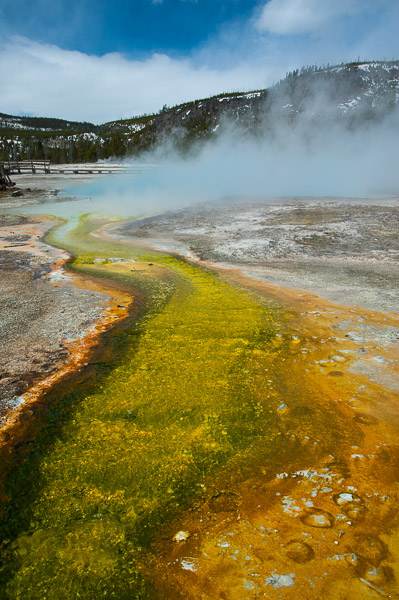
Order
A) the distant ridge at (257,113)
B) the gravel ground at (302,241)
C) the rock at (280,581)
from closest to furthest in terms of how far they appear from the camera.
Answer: the rock at (280,581), the gravel ground at (302,241), the distant ridge at (257,113)

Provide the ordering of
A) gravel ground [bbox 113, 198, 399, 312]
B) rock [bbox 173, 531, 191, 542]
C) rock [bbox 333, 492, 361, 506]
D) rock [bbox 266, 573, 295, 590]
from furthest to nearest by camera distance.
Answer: gravel ground [bbox 113, 198, 399, 312], rock [bbox 333, 492, 361, 506], rock [bbox 173, 531, 191, 542], rock [bbox 266, 573, 295, 590]

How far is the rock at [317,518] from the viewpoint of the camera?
6.86 feet

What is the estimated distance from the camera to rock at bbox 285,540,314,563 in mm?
1896

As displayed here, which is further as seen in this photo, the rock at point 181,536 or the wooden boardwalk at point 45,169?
the wooden boardwalk at point 45,169

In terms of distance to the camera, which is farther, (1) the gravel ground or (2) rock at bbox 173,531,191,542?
(1) the gravel ground

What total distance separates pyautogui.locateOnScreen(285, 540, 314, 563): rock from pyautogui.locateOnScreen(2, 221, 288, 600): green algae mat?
63cm

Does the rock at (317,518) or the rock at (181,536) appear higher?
the rock at (317,518)

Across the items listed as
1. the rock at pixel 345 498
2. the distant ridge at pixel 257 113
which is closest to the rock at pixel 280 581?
the rock at pixel 345 498

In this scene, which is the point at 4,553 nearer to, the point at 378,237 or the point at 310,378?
the point at 310,378

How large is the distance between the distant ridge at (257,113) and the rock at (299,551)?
75.8m

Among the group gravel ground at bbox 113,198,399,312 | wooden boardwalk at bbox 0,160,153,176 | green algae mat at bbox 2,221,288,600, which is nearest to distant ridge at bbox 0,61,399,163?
wooden boardwalk at bbox 0,160,153,176

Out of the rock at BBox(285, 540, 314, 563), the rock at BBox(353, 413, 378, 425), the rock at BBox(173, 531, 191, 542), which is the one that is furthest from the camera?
the rock at BBox(353, 413, 378, 425)

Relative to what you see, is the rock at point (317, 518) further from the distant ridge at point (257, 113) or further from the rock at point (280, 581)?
the distant ridge at point (257, 113)

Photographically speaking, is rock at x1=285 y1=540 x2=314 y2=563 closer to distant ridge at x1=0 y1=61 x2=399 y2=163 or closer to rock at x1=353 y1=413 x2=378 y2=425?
rock at x1=353 y1=413 x2=378 y2=425
